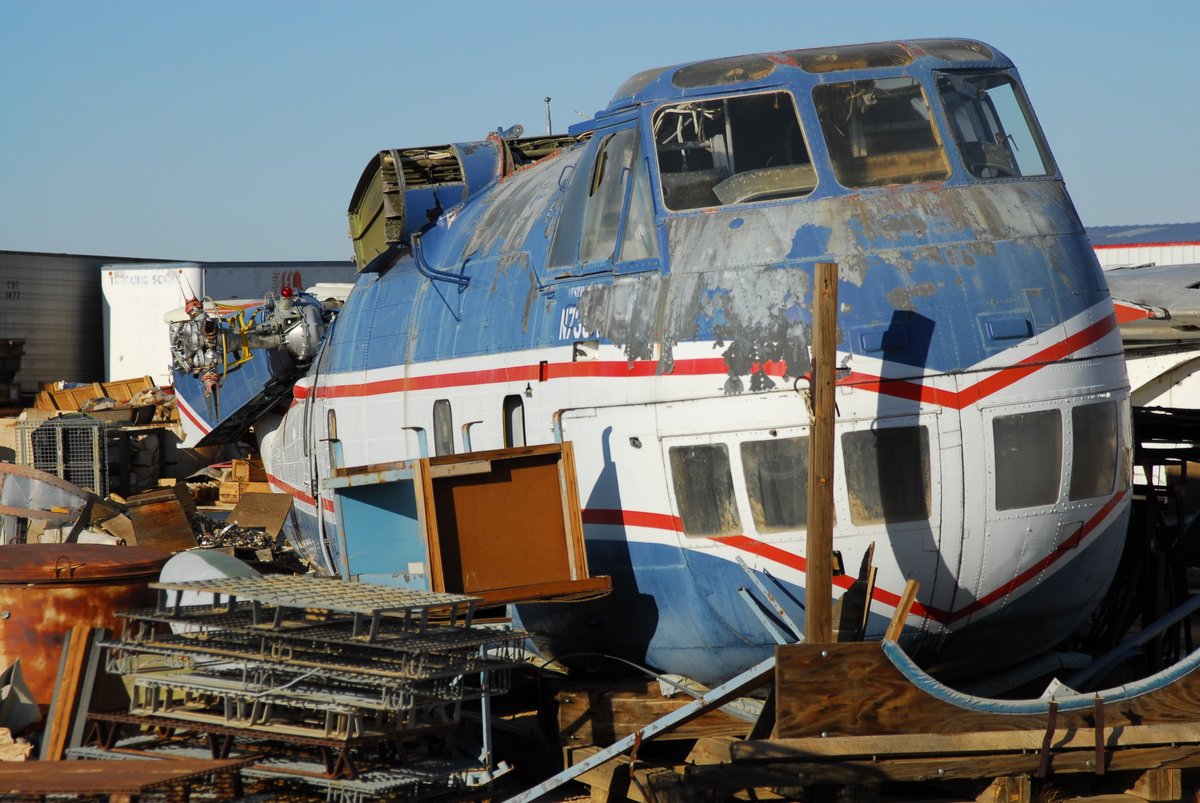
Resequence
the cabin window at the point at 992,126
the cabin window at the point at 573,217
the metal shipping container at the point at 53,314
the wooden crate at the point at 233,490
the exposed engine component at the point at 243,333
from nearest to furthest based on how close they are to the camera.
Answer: the cabin window at the point at 992,126
the cabin window at the point at 573,217
the exposed engine component at the point at 243,333
the wooden crate at the point at 233,490
the metal shipping container at the point at 53,314

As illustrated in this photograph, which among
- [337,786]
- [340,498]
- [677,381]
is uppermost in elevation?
[677,381]

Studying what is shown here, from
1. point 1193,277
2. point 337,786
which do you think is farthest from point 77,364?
point 337,786

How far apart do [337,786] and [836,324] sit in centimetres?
391

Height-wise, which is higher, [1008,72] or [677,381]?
[1008,72]

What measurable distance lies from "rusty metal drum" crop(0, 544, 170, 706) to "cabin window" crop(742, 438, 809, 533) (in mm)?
5613

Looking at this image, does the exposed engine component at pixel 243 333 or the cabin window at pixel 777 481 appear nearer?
the cabin window at pixel 777 481

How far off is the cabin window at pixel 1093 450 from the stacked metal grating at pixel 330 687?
11.8 ft

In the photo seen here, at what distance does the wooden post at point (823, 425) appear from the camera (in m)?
7.50

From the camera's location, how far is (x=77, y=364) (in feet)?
141

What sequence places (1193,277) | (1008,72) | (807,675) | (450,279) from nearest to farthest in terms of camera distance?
(807,675), (1008,72), (450,279), (1193,277)

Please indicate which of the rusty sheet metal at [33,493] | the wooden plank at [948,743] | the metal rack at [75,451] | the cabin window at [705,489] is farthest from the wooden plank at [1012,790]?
the metal rack at [75,451]

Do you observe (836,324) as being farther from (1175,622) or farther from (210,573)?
(210,573)

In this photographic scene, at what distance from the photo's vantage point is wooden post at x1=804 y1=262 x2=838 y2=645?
24.6 ft

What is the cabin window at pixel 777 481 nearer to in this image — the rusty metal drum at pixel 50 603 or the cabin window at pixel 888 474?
the cabin window at pixel 888 474
